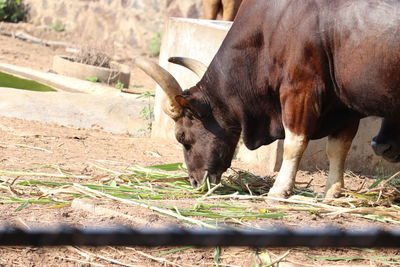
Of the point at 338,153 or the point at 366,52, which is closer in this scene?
the point at 366,52

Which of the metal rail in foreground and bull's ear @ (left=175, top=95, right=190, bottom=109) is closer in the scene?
the metal rail in foreground

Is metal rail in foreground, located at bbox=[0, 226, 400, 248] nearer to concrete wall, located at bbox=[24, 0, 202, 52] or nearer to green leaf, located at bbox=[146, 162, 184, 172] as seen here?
green leaf, located at bbox=[146, 162, 184, 172]

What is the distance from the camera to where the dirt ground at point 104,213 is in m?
3.89

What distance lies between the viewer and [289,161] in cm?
546

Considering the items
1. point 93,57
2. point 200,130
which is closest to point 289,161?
point 200,130

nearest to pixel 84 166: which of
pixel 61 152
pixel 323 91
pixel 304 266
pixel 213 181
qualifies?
pixel 61 152

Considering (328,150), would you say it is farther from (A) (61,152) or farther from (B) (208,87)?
(A) (61,152)

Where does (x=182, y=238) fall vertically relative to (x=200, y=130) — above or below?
above

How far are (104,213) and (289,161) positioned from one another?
5.30ft

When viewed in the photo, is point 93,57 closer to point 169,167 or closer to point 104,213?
point 169,167

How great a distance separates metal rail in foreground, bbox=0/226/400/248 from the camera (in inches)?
48.1

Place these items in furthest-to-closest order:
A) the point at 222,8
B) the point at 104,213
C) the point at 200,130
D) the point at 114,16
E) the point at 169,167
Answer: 1. the point at 114,16
2. the point at 222,8
3. the point at 169,167
4. the point at 200,130
5. the point at 104,213

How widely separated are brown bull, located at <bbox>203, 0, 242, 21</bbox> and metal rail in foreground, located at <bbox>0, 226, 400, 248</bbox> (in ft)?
34.6

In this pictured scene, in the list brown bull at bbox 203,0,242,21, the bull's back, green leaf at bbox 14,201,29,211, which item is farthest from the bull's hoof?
brown bull at bbox 203,0,242,21
